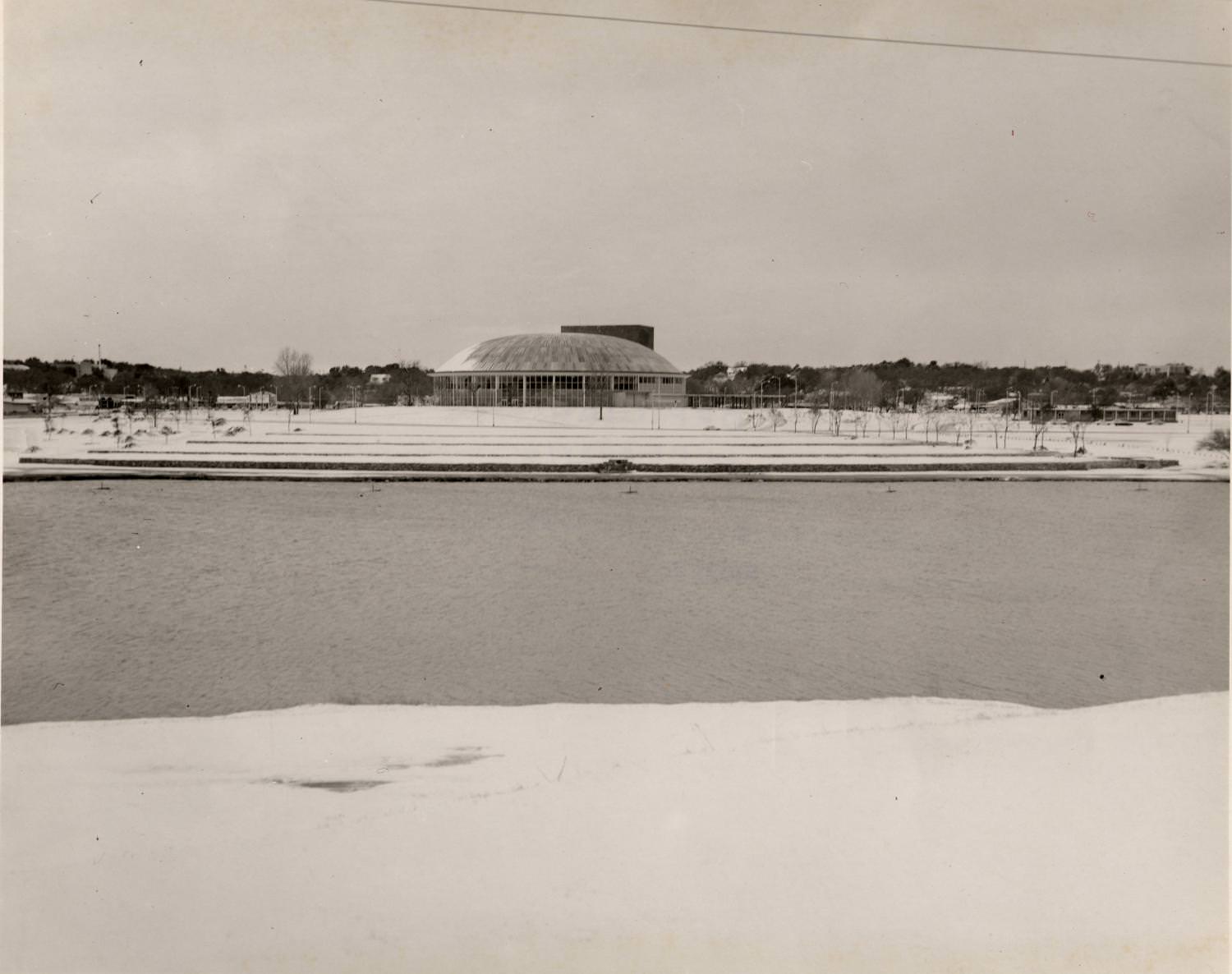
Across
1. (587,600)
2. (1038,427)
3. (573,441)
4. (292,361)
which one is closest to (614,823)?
(587,600)

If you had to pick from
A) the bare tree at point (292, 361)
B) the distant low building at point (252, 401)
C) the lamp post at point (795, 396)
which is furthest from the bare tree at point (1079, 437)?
the distant low building at point (252, 401)

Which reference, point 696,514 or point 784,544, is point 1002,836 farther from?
point 696,514

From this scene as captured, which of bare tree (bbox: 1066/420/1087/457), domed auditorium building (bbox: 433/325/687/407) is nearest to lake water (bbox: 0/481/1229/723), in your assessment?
bare tree (bbox: 1066/420/1087/457)

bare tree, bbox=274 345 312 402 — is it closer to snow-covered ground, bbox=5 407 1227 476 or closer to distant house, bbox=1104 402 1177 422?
snow-covered ground, bbox=5 407 1227 476

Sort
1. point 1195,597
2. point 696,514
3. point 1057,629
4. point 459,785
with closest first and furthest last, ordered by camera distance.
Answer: point 459,785 → point 1057,629 → point 1195,597 → point 696,514

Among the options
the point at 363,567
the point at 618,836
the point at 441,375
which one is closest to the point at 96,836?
the point at 618,836
